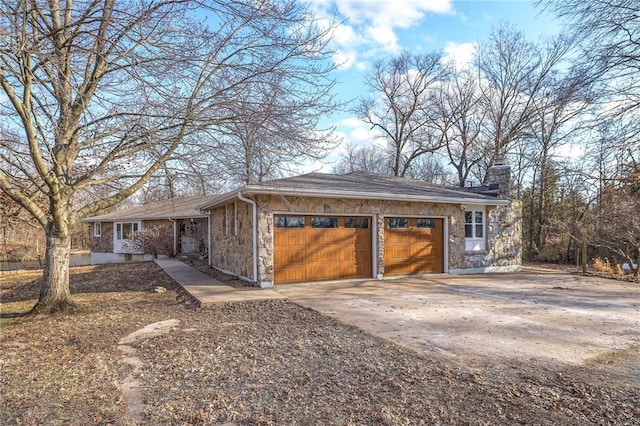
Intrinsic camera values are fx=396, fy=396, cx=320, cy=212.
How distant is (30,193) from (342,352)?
678 centimetres

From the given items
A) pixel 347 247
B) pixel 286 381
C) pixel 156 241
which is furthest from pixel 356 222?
pixel 156 241

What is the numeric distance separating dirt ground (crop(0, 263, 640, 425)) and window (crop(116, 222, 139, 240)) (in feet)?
60.0

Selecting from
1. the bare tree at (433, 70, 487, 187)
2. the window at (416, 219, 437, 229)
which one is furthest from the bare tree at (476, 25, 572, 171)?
the window at (416, 219, 437, 229)

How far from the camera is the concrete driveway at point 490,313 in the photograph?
5.04 m

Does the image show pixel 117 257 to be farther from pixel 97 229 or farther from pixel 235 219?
pixel 235 219

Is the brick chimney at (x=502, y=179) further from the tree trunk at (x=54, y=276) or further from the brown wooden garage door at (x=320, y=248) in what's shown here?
the tree trunk at (x=54, y=276)

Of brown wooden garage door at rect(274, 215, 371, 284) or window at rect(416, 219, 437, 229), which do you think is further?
window at rect(416, 219, 437, 229)

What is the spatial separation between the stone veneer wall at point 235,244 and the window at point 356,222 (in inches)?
107

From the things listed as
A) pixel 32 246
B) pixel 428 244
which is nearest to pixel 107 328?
pixel 428 244

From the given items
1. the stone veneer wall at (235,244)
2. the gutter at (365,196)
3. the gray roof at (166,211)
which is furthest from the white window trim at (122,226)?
the gutter at (365,196)

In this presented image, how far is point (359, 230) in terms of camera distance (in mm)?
11320

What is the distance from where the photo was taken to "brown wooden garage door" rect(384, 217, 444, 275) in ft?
38.9

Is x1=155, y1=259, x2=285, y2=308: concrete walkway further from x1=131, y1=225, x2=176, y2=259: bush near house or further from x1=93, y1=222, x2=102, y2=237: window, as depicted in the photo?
x1=93, y1=222, x2=102, y2=237: window

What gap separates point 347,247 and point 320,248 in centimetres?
88
